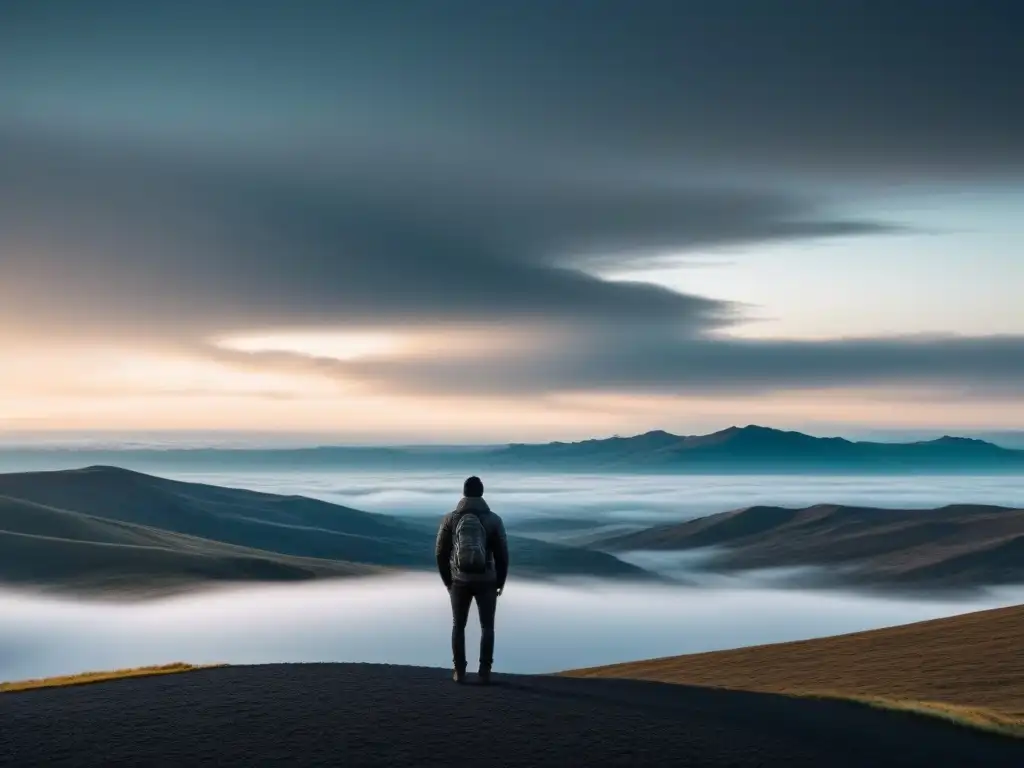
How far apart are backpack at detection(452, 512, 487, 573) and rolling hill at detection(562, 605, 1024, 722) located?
20.4m

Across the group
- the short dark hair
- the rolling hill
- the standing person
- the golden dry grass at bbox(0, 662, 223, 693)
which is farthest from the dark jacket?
the rolling hill

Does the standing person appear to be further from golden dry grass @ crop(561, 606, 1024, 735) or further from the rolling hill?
the rolling hill

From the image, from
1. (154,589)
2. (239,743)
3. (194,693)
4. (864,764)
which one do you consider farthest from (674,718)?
(154,589)

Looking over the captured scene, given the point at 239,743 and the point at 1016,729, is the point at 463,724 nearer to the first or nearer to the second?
the point at 239,743

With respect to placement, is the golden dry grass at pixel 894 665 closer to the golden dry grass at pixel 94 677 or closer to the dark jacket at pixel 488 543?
the dark jacket at pixel 488 543

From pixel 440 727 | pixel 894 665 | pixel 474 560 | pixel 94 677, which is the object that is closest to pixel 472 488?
pixel 474 560

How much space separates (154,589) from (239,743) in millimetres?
191366

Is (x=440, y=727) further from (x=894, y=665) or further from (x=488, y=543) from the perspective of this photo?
(x=894, y=665)

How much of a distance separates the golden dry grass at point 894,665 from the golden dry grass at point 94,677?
1567cm

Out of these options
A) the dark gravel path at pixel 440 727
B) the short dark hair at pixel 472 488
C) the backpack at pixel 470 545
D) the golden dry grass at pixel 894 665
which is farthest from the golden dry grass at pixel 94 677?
the golden dry grass at pixel 894 665

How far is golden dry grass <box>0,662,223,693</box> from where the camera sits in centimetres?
2264

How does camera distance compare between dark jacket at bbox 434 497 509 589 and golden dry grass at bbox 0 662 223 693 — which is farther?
golden dry grass at bbox 0 662 223 693

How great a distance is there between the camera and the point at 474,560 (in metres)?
20.6

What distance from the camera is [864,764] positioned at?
17.1 meters
